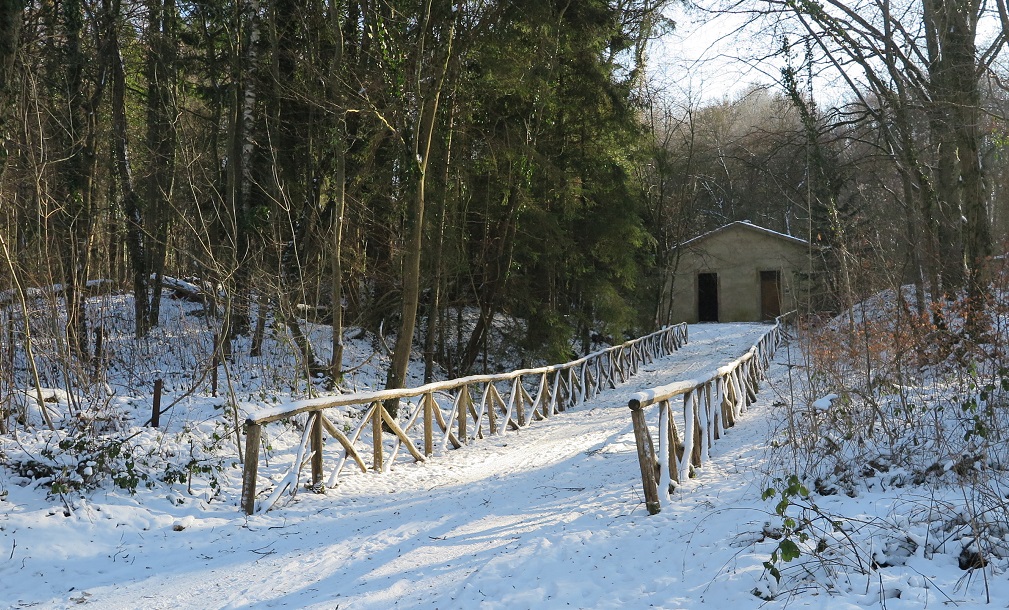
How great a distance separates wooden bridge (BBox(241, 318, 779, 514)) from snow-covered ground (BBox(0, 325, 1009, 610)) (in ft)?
1.02

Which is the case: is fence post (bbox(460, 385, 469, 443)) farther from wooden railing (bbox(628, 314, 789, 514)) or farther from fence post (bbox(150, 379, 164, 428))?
fence post (bbox(150, 379, 164, 428))

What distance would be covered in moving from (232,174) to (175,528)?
791cm

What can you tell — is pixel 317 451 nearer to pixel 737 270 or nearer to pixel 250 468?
pixel 250 468

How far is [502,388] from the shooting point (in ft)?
52.8

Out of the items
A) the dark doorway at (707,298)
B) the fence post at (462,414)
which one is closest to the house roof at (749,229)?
the dark doorway at (707,298)

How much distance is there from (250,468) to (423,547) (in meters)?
2.00

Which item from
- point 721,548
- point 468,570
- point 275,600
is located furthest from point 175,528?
point 721,548

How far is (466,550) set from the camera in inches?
202

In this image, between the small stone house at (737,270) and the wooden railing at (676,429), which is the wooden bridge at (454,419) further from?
the small stone house at (737,270)

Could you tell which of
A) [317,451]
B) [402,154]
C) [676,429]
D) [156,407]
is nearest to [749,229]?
[402,154]

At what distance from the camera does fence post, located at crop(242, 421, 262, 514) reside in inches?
249

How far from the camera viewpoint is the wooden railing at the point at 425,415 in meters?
6.75

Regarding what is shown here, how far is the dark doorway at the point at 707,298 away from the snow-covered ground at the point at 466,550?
2545cm

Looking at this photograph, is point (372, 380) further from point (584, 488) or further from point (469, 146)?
point (584, 488)
